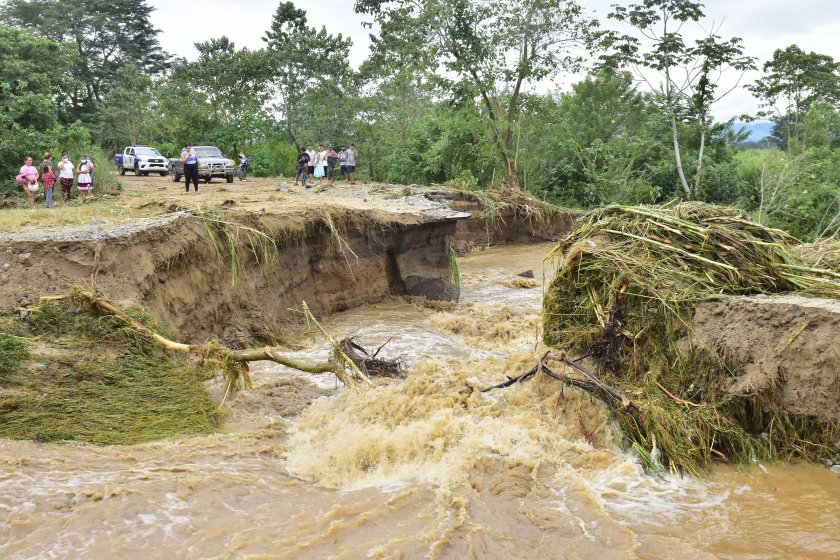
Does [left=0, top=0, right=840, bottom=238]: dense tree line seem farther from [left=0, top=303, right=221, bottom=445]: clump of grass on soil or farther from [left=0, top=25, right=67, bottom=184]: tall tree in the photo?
[left=0, top=303, right=221, bottom=445]: clump of grass on soil

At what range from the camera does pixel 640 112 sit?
27.6m

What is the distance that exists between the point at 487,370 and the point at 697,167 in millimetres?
18426

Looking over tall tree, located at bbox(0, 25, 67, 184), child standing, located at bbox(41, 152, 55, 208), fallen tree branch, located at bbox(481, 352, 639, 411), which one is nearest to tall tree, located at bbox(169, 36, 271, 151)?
tall tree, located at bbox(0, 25, 67, 184)

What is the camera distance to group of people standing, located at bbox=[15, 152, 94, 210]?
14.2m

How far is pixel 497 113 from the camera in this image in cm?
2519

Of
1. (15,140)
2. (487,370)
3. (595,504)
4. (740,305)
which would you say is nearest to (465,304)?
(487,370)

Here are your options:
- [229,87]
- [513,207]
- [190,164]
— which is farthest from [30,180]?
[229,87]

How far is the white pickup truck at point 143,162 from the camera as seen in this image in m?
28.8

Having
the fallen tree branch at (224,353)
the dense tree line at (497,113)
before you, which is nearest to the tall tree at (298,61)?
the dense tree line at (497,113)

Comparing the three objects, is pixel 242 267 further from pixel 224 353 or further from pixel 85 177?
pixel 85 177

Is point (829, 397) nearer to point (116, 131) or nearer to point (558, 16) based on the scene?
point (558, 16)

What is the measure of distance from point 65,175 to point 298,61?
20.5 metres

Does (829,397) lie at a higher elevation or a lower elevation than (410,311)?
higher

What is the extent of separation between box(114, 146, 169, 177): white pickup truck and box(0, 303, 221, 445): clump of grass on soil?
74.7ft
